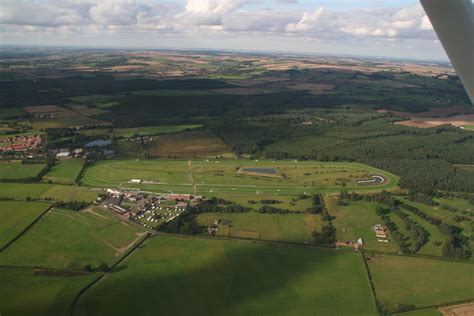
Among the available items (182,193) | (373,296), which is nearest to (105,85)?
(182,193)

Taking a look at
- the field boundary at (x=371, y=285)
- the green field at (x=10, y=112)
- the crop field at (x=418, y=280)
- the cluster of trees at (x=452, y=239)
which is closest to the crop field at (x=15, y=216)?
the field boundary at (x=371, y=285)

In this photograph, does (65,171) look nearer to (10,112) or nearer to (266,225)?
(266,225)

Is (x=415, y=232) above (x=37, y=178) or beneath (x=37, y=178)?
above

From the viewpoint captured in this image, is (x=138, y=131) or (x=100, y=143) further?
(x=138, y=131)

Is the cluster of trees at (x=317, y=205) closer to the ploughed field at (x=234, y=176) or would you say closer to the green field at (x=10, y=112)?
the ploughed field at (x=234, y=176)

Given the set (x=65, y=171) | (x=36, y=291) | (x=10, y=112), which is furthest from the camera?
(x=10, y=112)

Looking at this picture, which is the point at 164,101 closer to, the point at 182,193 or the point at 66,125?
the point at 66,125

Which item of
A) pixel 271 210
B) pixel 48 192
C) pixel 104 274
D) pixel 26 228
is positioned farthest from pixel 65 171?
pixel 271 210
